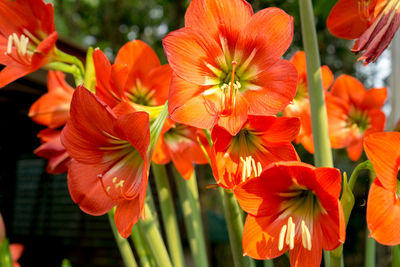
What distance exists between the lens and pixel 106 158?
0.46 m

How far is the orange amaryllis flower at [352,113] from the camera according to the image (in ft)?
2.30

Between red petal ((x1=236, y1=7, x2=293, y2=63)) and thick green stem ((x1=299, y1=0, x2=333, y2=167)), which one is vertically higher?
red petal ((x1=236, y1=7, x2=293, y2=63))

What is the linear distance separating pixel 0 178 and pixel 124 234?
11.0 feet

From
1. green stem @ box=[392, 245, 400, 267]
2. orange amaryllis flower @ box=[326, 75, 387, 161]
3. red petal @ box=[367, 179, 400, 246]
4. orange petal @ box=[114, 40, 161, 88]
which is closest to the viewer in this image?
red petal @ box=[367, 179, 400, 246]

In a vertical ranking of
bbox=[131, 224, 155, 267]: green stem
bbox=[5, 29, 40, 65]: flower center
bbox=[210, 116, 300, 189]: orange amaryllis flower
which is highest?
bbox=[5, 29, 40, 65]: flower center

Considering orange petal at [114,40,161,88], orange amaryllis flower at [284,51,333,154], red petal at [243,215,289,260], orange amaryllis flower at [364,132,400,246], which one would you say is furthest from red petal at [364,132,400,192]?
orange petal at [114,40,161,88]

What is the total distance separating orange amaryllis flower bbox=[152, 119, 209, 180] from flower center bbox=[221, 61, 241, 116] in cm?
15

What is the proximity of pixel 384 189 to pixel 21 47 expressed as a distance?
418mm

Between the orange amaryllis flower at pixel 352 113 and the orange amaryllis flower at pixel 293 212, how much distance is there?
0.99ft

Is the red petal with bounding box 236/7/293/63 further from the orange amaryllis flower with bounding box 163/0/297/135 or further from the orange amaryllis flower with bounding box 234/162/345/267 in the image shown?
the orange amaryllis flower with bounding box 234/162/345/267

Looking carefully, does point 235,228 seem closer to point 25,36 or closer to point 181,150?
point 181,150

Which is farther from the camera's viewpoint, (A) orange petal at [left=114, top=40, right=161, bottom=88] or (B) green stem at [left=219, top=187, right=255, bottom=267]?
(A) orange petal at [left=114, top=40, right=161, bottom=88]

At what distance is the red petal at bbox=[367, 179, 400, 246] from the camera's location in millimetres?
355

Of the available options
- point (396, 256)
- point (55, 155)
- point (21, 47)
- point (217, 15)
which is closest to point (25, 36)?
point (21, 47)
